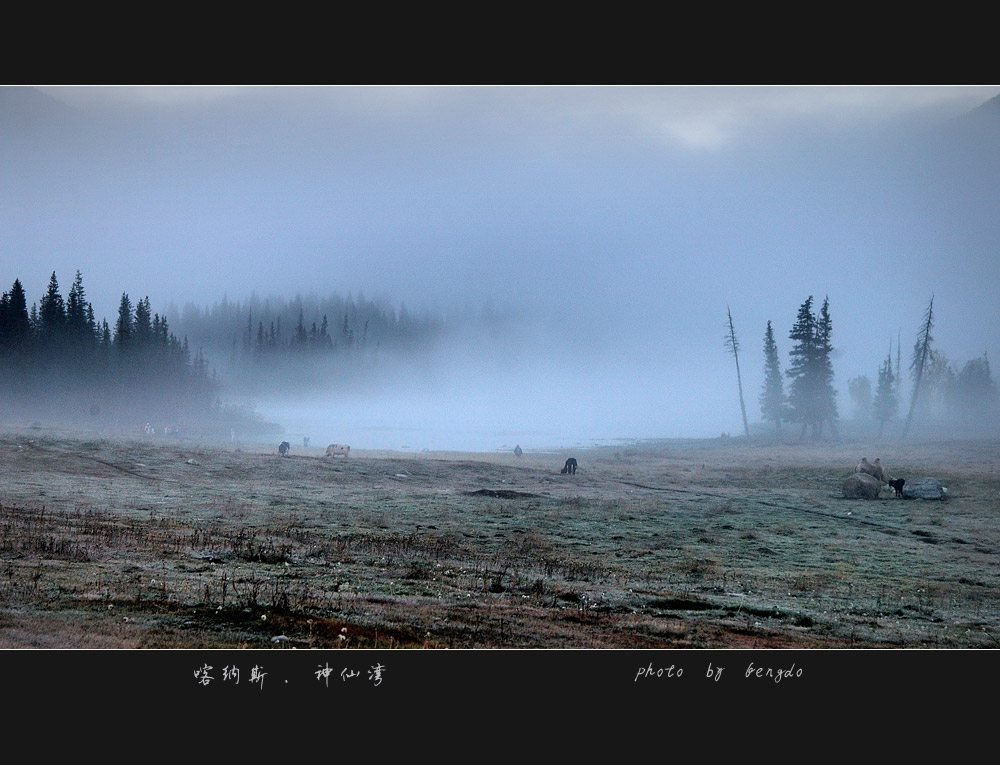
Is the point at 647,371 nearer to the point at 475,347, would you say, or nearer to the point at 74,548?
the point at 475,347

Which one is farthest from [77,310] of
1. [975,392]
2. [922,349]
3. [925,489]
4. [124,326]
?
[975,392]

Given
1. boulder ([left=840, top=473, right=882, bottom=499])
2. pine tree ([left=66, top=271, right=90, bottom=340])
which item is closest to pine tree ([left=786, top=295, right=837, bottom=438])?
boulder ([left=840, top=473, right=882, bottom=499])

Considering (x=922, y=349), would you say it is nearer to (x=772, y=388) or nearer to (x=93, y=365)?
(x=772, y=388)

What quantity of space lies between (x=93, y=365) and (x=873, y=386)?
3496 centimetres

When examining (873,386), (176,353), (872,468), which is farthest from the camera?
(872,468)

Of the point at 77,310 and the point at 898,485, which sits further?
the point at 898,485

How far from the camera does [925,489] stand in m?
27.1

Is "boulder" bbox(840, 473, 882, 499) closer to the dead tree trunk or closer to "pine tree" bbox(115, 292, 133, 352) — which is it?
the dead tree trunk

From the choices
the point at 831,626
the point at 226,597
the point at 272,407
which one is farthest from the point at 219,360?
the point at 831,626

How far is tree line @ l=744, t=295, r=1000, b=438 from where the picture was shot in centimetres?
2589

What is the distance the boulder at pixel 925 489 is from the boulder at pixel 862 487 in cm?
115

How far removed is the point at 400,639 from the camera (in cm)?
1196

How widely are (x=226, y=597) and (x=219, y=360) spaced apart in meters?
15.6

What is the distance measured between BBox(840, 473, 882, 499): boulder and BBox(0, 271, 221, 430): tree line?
29.9 metres
